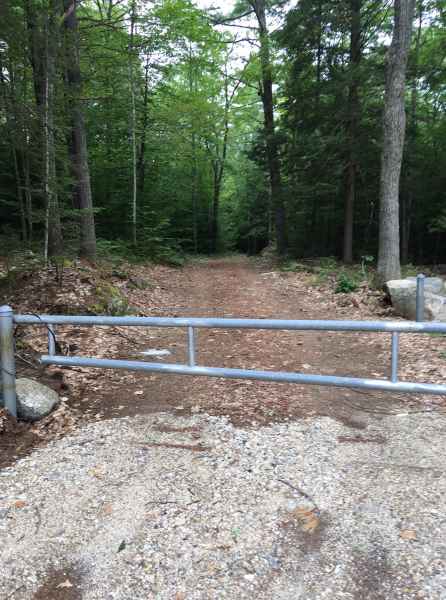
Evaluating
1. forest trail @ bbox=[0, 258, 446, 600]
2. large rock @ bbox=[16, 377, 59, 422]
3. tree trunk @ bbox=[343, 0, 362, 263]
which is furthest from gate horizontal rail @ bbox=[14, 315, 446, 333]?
tree trunk @ bbox=[343, 0, 362, 263]

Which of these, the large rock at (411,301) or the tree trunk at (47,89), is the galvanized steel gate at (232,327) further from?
the large rock at (411,301)

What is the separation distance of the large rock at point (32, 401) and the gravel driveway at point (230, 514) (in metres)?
0.48

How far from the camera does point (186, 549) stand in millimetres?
2320

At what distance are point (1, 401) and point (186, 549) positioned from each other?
2393 millimetres

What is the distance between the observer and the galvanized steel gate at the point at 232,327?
294 centimetres

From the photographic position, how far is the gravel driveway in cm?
210

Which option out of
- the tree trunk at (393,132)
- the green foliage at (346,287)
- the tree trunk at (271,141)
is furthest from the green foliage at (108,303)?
the tree trunk at (271,141)

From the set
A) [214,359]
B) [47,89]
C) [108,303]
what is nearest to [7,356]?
[214,359]

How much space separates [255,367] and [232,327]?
220cm

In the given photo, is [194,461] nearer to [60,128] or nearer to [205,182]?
[60,128]

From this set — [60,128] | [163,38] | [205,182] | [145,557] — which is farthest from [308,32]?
[145,557]

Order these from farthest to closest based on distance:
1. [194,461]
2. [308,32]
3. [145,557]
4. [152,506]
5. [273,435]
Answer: [308,32] < [273,435] < [194,461] < [152,506] < [145,557]

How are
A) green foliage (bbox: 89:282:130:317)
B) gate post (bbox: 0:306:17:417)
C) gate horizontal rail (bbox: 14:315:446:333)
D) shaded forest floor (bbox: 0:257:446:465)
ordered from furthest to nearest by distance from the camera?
green foliage (bbox: 89:282:130:317), shaded forest floor (bbox: 0:257:446:465), gate post (bbox: 0:306:17:417), gate horizontal rail (bbox: 14:315:446:333)

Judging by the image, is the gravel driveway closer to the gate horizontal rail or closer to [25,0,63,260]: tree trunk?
the gate horizontal rail
